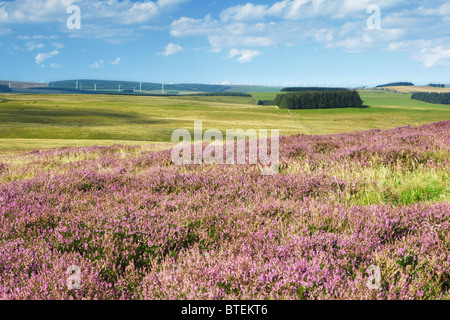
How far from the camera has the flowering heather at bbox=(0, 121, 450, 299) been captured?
7.34ft

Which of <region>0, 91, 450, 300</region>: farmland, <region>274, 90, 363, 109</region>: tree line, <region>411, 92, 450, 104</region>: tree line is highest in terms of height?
<region>411, 92, 450, 104</region>: tree line

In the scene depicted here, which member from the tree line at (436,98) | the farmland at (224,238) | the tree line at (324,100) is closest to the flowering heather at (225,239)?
the farmland at (224,238)

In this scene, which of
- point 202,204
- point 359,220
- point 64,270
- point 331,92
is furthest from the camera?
point 331,92

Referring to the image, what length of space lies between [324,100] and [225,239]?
154m

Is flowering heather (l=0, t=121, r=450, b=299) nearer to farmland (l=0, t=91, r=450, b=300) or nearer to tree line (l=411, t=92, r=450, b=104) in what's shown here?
farmland (l=0, t=91, r=450, b=300)

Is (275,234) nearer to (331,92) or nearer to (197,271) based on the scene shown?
(197,271)

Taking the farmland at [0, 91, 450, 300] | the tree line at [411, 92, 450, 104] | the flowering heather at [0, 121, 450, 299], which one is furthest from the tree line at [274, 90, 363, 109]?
the flowering heather at [0, 121, 450, 299]

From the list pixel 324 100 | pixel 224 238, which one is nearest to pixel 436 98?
pixel 324 100

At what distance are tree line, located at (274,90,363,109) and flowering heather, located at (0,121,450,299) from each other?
490 feet

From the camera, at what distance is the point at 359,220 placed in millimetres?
3254

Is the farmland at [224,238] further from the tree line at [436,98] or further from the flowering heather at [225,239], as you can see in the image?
the tree line at [436,98]
